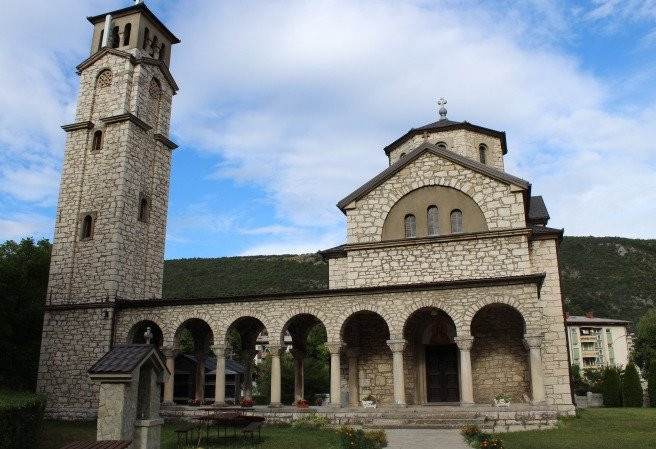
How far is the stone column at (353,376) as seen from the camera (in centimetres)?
1891

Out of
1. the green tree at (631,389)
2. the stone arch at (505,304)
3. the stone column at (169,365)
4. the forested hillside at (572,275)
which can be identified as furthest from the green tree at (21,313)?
the forested hillside at (572,275)

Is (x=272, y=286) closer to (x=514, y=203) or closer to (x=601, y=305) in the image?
(x=601, y=305)

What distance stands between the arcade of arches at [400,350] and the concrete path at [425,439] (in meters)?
2.23

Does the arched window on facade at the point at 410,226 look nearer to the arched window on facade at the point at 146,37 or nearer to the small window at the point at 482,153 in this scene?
the small window at the point at 482,153

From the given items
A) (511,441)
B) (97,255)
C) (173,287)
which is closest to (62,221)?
(97,255)

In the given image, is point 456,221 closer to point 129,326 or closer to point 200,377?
point 200,377

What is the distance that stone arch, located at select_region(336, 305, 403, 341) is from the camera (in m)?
16.7

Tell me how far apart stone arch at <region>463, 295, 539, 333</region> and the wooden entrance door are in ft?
9.82

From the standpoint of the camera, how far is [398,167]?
2014 cm

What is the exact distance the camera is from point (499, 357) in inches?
700

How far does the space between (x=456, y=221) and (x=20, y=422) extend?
1423 cm

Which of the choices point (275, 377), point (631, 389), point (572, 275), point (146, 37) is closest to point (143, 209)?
point (146, 37)

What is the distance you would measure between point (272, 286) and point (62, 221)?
142 ft

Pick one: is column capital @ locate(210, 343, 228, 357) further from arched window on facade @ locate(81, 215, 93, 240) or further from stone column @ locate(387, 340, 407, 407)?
arched window on facade @ locate(81, 215, 93, 240)
